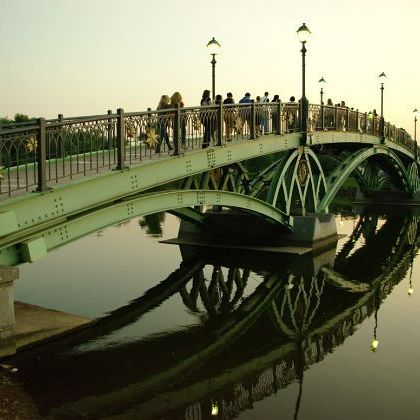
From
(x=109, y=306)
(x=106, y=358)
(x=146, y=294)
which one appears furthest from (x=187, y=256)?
(x=106, y=358)

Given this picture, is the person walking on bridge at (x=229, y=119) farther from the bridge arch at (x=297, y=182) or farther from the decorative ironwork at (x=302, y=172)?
the decorative ironwork at (x=302, y=172)

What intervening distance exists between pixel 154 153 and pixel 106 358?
540 cm

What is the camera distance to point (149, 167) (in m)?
13.4

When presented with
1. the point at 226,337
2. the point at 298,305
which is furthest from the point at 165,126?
the point at 298,305

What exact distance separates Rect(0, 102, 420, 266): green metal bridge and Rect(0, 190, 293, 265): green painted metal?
0.02 metres

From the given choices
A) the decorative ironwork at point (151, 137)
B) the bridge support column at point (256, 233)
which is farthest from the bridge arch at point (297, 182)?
the decorative ironwork at point (151, 137)

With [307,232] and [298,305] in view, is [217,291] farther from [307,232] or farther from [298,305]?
[307,232]

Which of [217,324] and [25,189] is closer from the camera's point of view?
[25,189]

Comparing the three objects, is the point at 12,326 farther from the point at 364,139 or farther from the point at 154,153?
the point at 364,139

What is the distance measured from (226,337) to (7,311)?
Answer: 4.39 m

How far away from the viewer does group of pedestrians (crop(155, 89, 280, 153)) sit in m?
14.0

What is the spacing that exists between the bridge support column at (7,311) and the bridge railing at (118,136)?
1.35 metres

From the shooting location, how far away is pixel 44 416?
7.93 m

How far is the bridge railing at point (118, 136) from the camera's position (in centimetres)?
1058
